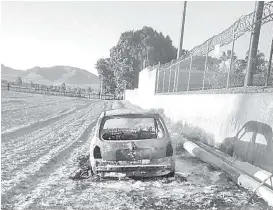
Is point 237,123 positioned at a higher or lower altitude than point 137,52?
lower

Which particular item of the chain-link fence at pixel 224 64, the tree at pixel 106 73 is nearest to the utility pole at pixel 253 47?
the chain-link fence at pixel 224 64

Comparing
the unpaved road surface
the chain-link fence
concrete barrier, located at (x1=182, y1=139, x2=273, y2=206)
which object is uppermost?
the chain-link fence

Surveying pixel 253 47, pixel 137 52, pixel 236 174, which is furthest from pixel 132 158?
pixel 137 52

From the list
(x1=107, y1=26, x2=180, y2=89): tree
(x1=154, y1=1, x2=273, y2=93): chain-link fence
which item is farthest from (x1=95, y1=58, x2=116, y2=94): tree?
(x1=154, y1=1, x2=273, y2=93): chain-link fence

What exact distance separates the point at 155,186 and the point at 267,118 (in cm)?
281

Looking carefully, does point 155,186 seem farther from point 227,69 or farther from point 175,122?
point 175,122

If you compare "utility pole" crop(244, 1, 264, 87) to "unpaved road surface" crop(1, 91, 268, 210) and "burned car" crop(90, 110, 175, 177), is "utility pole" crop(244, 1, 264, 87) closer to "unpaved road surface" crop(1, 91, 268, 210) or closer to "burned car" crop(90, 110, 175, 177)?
"unpaved road surface" crop(1, 91, 268, 210)

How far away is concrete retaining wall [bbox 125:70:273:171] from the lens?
21.7 ft

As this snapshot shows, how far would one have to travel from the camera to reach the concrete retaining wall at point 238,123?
21.7 feet

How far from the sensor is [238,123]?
809 cm

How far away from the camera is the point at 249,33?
8.49 metres

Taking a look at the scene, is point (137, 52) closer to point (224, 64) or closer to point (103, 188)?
point (224, 64)

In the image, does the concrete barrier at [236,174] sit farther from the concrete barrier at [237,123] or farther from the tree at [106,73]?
the tree at [106,73]

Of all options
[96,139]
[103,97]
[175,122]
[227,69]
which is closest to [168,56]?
[103,97]
